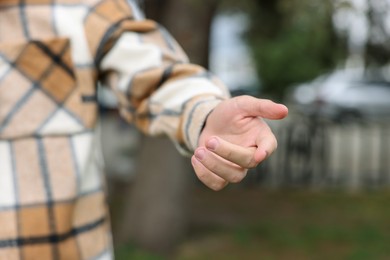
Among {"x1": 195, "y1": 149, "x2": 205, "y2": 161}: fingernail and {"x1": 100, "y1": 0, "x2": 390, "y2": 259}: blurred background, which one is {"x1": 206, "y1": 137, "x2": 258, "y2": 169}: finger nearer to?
{"x1": 195, "y1": 149, "x2": 205, "y2": 161}: fingernail

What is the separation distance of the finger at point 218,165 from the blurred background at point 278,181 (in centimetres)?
348

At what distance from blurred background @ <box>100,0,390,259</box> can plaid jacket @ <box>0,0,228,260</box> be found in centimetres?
310

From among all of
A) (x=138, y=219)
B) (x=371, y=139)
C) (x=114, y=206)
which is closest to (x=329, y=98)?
(x=371, y=139)

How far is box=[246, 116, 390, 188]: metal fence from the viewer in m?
10.1

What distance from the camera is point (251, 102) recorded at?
4.60 ft

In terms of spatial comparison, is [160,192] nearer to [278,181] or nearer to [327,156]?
[278,181]

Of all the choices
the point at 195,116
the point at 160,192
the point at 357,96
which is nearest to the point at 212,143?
the point at 195,116

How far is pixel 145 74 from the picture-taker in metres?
1.75

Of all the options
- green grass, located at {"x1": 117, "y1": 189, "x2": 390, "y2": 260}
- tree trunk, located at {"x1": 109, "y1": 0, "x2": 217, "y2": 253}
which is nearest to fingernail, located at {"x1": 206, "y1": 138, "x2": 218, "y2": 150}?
green grass, located at {"x1": 117, "y1": 189, "x2": 390, "y2": 260}

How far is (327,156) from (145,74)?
9.68 metres

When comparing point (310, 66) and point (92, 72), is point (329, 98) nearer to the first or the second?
point (310, 66)

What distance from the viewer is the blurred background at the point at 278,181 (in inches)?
242

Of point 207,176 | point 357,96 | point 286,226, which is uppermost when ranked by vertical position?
point 207,176

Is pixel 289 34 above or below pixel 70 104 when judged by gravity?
below
